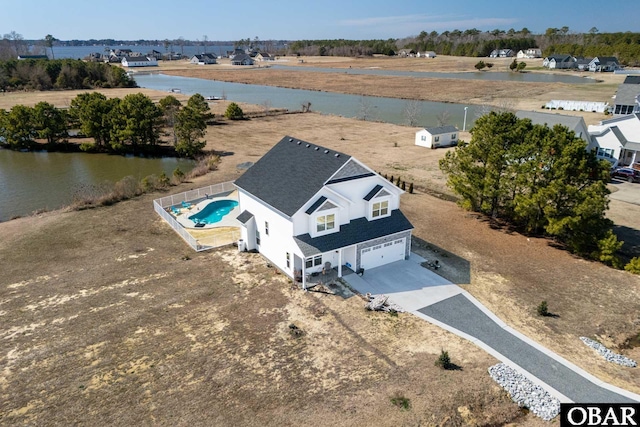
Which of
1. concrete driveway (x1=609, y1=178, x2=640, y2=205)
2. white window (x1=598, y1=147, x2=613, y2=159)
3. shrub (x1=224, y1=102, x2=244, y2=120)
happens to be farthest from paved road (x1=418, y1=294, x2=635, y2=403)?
shrub (x1=224, y1=102, x2=244, y2=120)

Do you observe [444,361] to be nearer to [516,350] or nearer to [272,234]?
[516,350]

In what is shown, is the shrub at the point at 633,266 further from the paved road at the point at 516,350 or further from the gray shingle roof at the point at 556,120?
the gray shingle roof at the point at 556,120

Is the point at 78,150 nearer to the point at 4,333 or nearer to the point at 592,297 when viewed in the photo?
the point at 4,333

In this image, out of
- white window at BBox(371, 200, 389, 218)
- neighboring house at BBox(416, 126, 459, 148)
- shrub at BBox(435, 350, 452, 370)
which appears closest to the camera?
shrub at BBox(435, 350, 452, 370)

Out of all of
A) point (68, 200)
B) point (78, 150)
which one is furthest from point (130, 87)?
point (68, 200)

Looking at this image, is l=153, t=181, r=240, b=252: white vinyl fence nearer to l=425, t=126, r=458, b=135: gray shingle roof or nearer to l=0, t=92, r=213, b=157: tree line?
l=0, t=92, r=213, b=157: tree line

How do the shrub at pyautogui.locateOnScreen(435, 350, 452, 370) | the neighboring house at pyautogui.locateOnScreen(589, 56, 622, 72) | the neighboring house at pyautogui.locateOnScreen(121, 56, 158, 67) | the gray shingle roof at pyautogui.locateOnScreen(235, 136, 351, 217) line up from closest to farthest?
the shrub at pyautogui.locateOnScreen(435, 350, 452, 370)
the gray shingle roof at pyautogui.locateOnScreen(235, 136, 351, 217)
the neighboring house at pyautogui.locateOnScreen(589, 56, 622, 72)
the neighboring house at pyautogui.locateOnScreen(121, 56, 158, 67)

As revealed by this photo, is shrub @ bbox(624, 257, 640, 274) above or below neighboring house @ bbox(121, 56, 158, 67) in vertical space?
below
